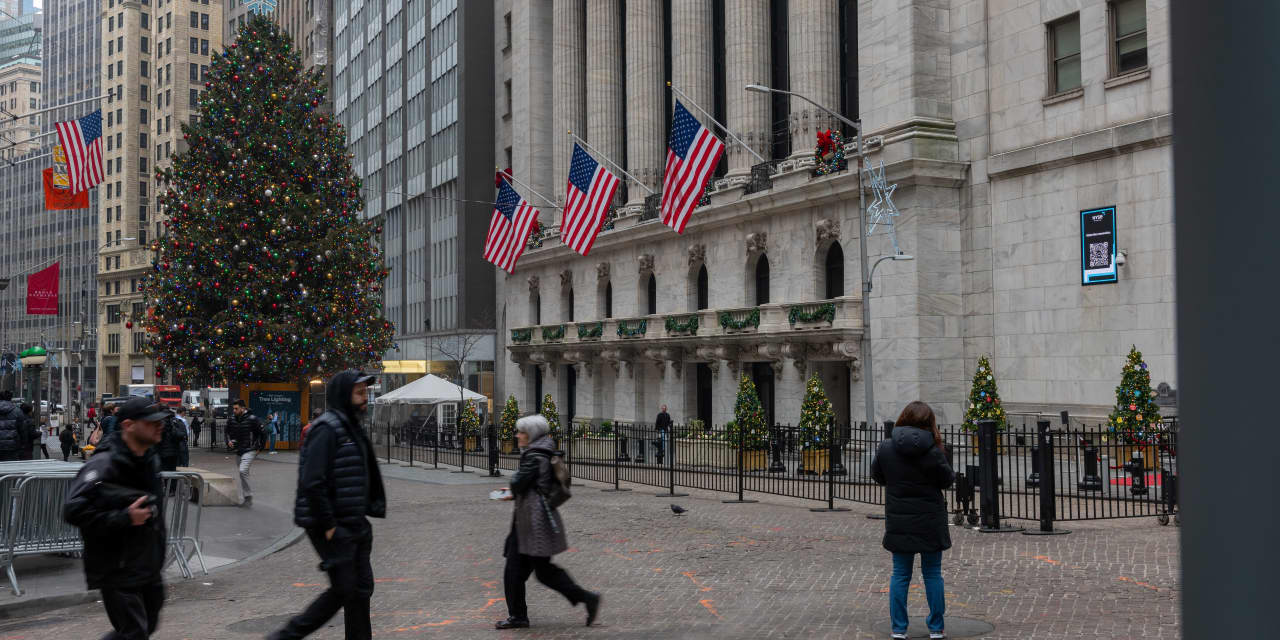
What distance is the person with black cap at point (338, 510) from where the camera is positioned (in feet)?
23.6

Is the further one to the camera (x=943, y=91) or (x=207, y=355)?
(x=207, y=355)

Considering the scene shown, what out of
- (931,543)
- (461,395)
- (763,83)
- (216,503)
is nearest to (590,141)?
(763,83)

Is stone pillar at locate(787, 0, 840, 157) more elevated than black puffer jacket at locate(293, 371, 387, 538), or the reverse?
stone pillar at locate(787, 0, 840, 157)

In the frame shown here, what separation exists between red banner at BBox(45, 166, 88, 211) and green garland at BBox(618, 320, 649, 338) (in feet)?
69.6

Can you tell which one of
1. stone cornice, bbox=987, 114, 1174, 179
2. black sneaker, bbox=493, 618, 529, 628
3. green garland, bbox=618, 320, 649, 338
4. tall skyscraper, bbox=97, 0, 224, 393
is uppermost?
tall skyscraper, bbox=97, 0, 224, 393

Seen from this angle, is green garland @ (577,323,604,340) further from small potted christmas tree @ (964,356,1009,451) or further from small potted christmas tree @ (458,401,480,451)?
small potted christmas tree @ (964,356,1009,451)

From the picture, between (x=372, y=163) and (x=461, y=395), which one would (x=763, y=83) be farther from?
(x=372, y=163)

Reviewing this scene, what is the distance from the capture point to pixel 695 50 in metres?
44.8

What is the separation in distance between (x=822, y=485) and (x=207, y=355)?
25025mm

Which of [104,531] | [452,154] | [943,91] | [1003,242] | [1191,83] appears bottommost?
[104,531]

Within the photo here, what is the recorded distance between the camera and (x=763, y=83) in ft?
136

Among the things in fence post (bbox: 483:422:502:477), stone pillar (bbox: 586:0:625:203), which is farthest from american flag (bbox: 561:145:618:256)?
stone pillar (bbox: 586:0:625:203)

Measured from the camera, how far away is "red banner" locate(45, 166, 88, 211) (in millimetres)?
29734

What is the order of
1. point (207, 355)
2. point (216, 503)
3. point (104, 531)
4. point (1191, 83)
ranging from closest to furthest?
point (1191, 83), point (104, 531), point (216, 503), point (207, 355)
